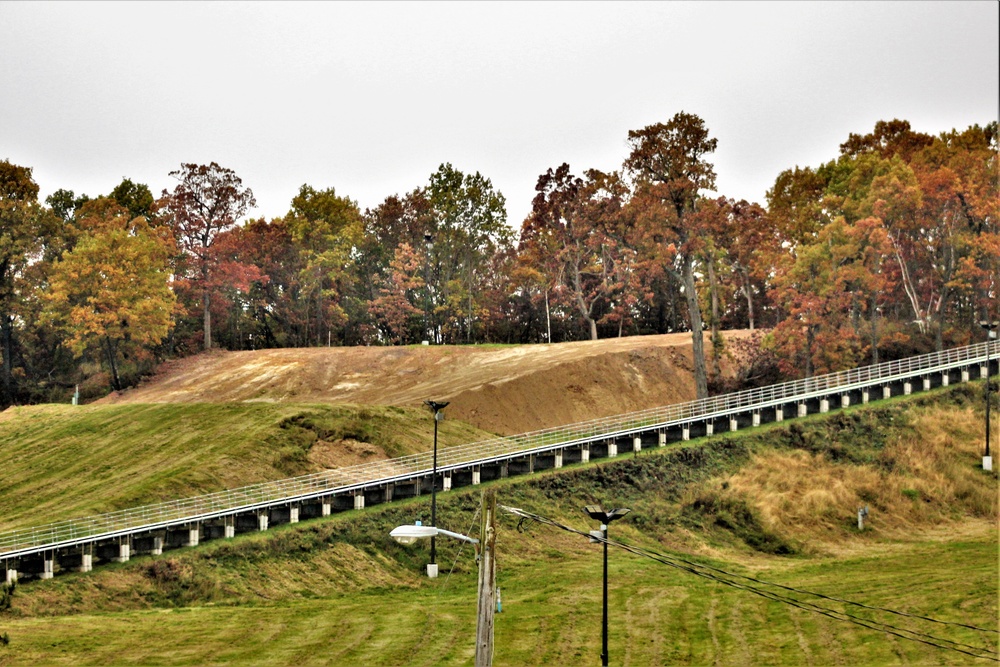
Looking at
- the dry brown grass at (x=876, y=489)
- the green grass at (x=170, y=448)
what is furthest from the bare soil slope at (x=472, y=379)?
the dry brown grass at (x=876, y=489)

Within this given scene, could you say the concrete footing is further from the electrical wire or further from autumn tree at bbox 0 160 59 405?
autumn tree at bbox 0 160 59 405

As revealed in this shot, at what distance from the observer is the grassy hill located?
125 feet

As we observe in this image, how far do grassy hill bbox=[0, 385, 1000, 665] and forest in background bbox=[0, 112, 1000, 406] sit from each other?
32.7 feet

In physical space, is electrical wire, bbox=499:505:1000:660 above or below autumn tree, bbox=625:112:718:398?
below

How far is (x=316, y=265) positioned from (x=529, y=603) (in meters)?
61.2

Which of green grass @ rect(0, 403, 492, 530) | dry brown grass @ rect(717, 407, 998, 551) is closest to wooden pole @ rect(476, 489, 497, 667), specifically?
green grass @ rect(0, 403, 492, 530)

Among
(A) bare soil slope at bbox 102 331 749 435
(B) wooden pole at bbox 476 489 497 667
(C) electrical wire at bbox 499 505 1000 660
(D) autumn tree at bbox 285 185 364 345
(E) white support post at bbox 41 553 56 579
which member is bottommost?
(C) electrical wire at bbox 499 505 1000 660

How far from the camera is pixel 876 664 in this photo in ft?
115

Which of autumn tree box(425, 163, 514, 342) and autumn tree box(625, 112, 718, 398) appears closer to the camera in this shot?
autumn tree box(625, 112, 718, 398)

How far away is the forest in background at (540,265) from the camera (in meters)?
74.8

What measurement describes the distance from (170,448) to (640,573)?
2851cm

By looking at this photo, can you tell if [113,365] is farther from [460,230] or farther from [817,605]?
[817,605]

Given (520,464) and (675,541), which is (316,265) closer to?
(520,464)

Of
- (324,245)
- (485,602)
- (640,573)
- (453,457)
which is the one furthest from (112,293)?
(485,602)
